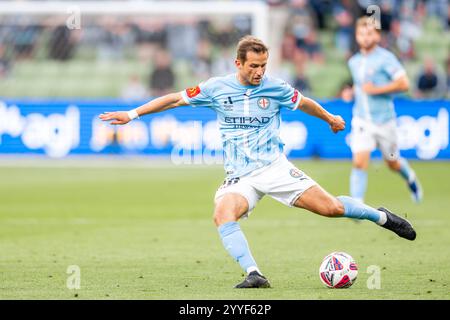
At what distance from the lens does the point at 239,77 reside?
8.62 metres

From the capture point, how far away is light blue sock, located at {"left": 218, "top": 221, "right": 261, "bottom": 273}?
8.16 meters

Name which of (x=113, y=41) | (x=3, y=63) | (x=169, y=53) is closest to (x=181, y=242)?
(x=169, y=53)

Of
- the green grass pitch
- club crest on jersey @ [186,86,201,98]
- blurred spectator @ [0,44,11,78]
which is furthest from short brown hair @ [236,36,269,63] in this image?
blurred spectator @ [0,44,11,78]

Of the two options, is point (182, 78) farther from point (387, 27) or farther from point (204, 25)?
point (387, 27)

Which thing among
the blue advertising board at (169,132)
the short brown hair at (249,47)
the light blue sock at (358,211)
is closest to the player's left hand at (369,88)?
the light blue sock at (358,211)

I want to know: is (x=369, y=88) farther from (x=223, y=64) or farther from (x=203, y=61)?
(x=203, y=61)

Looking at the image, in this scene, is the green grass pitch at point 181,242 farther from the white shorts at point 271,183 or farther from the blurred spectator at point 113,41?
the blurred spectator at point 113,41

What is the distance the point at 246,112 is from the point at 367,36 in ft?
18.3

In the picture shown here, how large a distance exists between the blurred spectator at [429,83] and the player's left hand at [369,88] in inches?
456

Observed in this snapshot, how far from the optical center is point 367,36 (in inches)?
543

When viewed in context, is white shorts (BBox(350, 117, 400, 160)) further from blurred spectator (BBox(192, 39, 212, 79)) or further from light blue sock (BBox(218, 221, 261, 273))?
blurred spectator (BBox(192, 39, 212, 79))

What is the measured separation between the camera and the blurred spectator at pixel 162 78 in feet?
85.4
